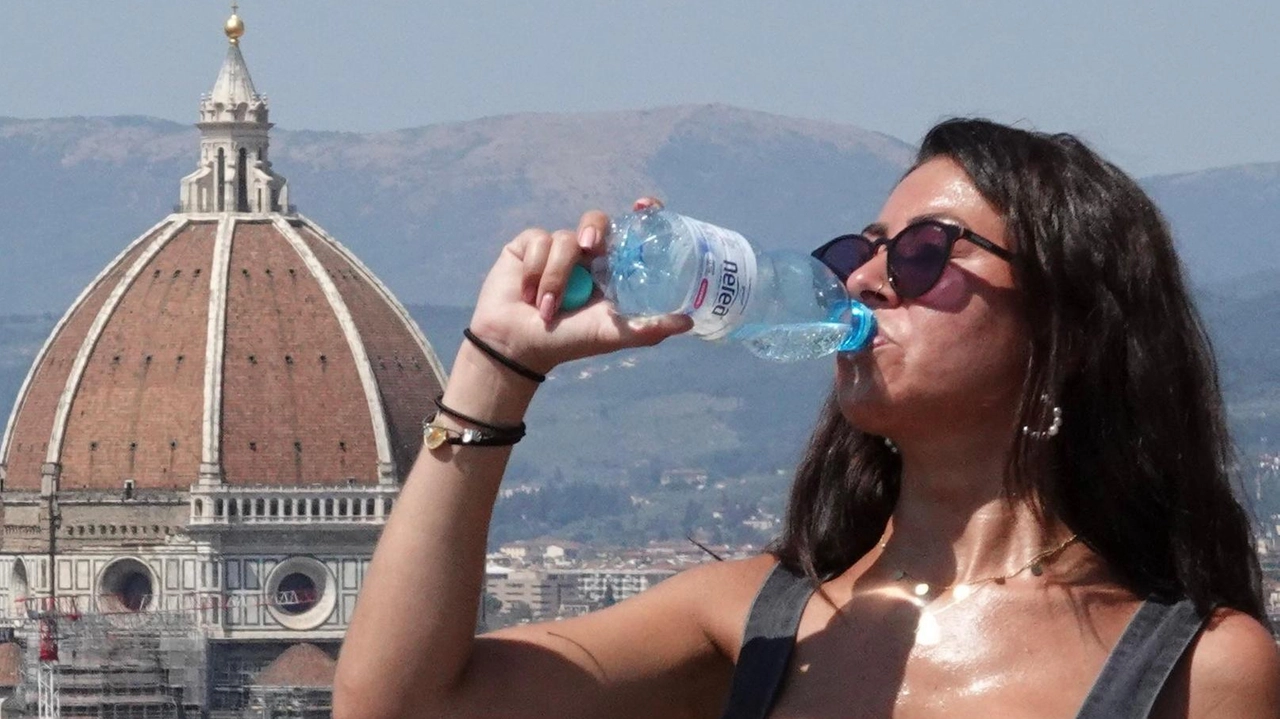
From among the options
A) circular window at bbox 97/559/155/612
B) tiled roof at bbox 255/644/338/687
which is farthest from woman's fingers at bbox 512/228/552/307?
circular window at bbox 97/559/155/612

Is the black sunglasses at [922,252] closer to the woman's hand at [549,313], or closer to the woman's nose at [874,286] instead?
the woman's nose at [874,286]

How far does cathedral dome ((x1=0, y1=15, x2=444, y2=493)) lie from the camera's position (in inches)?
4163

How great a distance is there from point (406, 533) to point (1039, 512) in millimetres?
810

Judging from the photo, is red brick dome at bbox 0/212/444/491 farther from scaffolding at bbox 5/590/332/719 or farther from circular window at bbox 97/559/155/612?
scaffolding at bbox 5/590/332/719

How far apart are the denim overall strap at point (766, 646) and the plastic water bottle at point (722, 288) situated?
0.31 m

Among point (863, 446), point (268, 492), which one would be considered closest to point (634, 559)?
point (268, 492)

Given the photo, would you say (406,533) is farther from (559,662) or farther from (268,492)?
(268,492)

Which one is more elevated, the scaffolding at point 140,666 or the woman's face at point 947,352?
the woman's face at point 947,352

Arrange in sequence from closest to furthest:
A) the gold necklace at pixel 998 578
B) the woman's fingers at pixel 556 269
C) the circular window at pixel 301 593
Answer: the woman's fingers at pixel 556 269 → the gold necklace at pixel 998 578 → the circular window at pixel 301 593

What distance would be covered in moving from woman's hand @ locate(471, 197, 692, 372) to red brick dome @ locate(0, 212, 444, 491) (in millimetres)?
99813

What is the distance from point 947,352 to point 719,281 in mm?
330

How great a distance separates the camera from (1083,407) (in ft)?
18.8

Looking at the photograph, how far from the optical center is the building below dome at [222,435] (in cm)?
10575

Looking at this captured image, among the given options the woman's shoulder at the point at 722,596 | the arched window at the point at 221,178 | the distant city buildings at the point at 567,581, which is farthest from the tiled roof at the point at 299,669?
A: the woman's shoulder at the point at 722,596
